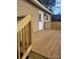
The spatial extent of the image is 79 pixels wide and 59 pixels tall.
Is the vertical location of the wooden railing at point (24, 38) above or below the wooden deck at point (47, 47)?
above

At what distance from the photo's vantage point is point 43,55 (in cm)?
448

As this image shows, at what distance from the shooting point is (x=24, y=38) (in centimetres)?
392

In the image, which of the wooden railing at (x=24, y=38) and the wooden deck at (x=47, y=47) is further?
the wooden deck at (x=47, y=47)

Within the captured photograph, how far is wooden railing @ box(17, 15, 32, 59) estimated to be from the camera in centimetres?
347

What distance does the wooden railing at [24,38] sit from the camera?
3468mm

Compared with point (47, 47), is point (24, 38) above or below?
above

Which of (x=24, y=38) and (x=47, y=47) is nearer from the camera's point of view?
(x=24, y=38)
